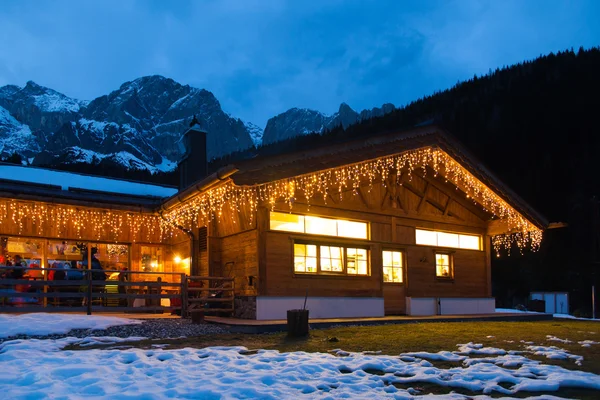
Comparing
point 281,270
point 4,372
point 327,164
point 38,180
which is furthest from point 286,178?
point 38,180

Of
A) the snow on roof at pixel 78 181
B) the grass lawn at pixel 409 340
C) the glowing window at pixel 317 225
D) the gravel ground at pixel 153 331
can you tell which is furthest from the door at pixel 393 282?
the snow on roof at pixel 78 181

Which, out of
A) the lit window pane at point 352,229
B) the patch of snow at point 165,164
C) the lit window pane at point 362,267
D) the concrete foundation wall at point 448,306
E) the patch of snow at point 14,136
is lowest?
the concrete foundation wall at point 448,306

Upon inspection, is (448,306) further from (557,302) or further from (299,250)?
(557,302)

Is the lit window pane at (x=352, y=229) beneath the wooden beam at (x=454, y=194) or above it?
beneath

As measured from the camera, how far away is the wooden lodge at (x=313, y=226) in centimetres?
1175

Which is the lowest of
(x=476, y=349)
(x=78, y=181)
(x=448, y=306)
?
(x=448, y=306)

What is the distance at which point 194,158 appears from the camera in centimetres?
1733

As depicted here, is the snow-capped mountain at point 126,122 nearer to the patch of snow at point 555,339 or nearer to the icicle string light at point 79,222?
the icicle string light at point 79,222

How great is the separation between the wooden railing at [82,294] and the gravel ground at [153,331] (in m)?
1.03

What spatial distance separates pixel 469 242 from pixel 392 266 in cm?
350

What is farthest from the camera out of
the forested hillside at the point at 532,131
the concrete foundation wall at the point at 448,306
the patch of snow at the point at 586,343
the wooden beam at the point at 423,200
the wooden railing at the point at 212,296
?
the forested hillside at the point at 532,131

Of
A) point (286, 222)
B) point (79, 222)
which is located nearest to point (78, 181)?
point (79, 222)

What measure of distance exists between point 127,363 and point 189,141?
40.1 feet

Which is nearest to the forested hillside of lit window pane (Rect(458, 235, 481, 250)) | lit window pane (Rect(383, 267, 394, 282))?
lit window pane (Rect(458, 235, 481, 250))
